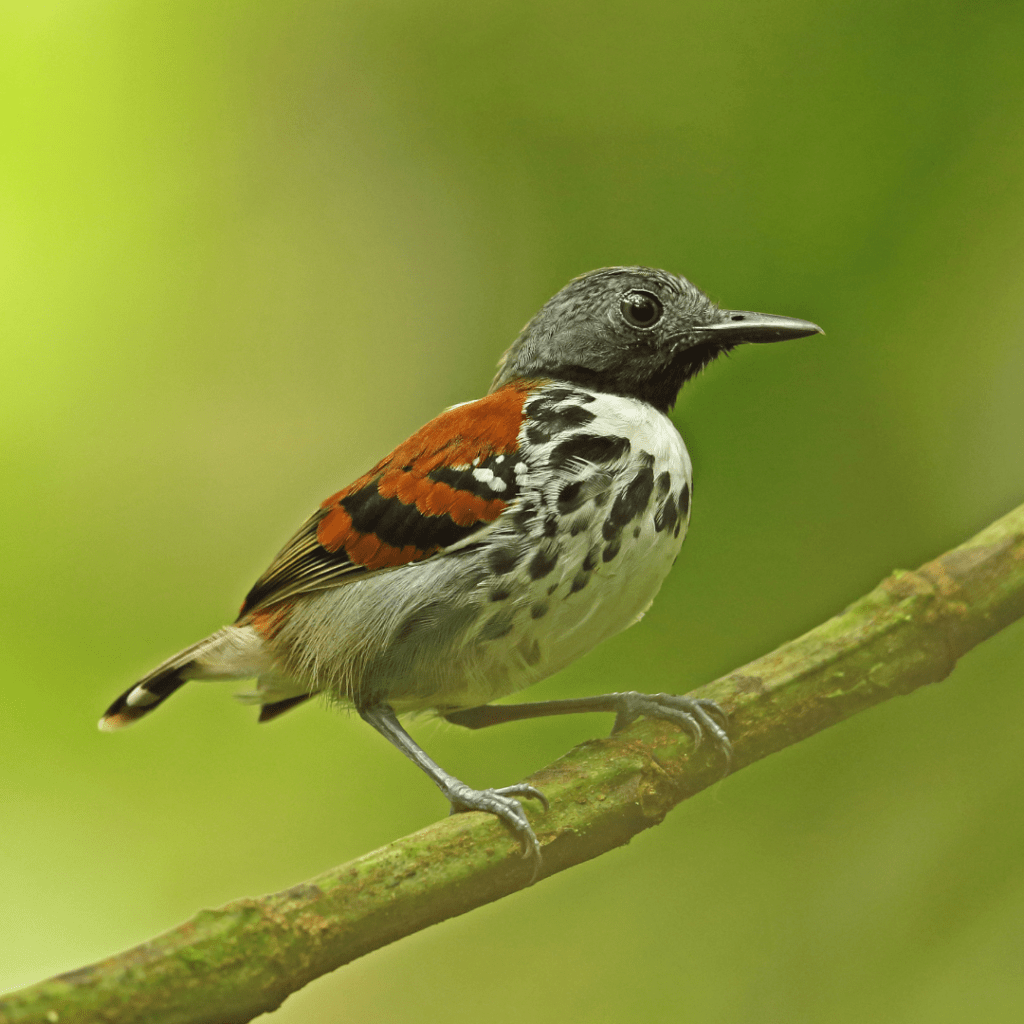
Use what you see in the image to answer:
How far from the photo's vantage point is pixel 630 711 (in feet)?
4.36

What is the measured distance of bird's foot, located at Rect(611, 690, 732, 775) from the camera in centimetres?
122

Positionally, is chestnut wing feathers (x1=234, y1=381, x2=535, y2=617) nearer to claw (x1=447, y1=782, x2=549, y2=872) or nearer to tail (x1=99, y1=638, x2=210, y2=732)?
tail (x1=99, y1=638, x2=210, y2=732)

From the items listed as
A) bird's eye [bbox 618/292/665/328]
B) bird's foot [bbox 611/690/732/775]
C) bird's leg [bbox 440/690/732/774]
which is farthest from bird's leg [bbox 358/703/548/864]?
bird's eye [bbox 618/292/665/328]

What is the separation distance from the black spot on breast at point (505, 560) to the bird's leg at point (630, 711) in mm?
286

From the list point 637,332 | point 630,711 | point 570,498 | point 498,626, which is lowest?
point 630,711

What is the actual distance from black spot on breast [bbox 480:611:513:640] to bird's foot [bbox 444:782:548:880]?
0.18 m

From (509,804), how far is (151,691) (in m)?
0.62

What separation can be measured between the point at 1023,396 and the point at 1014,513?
1.02ft

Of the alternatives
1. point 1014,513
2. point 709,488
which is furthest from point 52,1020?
point 1014,513

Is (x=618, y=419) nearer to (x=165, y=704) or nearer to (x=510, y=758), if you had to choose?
(x=510, y=758)

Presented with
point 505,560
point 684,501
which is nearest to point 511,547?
point 505,560

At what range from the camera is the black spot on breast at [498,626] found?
1.17 meters

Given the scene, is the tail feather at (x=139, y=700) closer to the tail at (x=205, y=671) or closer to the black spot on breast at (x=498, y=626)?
the tail at (x=205, y=671)

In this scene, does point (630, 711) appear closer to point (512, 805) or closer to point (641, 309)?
point (512, 805)
